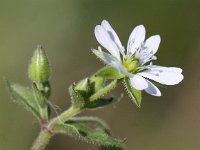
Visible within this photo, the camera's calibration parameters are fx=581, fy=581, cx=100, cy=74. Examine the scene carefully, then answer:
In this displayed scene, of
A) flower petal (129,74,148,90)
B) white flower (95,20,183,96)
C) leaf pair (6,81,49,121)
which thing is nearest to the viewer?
flower petal (129,74,148,90)

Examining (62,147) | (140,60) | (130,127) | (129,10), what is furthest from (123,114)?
(140,60)

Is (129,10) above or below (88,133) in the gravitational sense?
above

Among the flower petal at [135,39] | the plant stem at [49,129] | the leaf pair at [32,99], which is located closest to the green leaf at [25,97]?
the leaf pair at [32,99]

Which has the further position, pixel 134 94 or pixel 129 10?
pixel 129 10

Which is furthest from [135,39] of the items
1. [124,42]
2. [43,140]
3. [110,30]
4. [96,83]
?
[124,42]

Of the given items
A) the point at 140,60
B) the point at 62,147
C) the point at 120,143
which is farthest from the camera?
the point at 62,147

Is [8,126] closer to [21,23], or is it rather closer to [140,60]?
[21,23]

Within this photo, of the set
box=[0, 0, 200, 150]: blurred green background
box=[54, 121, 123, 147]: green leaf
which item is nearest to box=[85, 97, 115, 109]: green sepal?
box=[54, 121, 123, 147]: green leaf

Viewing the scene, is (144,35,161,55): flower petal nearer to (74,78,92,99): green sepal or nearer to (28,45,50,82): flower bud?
(74,78,92,99): green sepal
